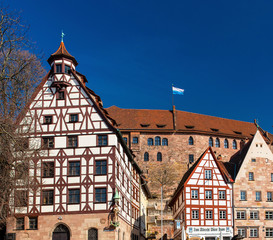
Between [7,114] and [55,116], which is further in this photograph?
[55,116]

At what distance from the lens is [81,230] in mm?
37938

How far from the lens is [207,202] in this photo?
4881 centimetres

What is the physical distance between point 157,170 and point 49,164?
3437 cm

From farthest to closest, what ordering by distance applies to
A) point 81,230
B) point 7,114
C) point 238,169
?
point 238,169 → point 81,230 → point 7,114

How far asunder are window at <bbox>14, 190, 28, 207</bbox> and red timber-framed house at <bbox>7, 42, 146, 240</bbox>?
186mm

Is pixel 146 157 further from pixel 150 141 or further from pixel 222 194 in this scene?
pixel 222 194

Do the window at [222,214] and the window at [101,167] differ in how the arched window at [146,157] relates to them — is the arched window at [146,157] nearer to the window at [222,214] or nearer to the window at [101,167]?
the window at [222,214]

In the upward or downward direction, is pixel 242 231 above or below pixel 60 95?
below

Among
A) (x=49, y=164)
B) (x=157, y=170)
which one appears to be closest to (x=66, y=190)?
(x=49, y=164)

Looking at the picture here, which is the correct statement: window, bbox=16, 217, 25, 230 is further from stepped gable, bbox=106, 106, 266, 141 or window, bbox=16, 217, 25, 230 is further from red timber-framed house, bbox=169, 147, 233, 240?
stepped gable, bbox=106, 106, 266, 141

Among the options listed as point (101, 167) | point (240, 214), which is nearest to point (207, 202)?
point (240, 214)

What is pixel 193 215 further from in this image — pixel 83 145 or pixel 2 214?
pixel 2 214

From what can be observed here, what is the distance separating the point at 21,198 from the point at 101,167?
6.76 m

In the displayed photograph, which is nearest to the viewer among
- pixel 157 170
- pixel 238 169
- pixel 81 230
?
pixel 81 230
